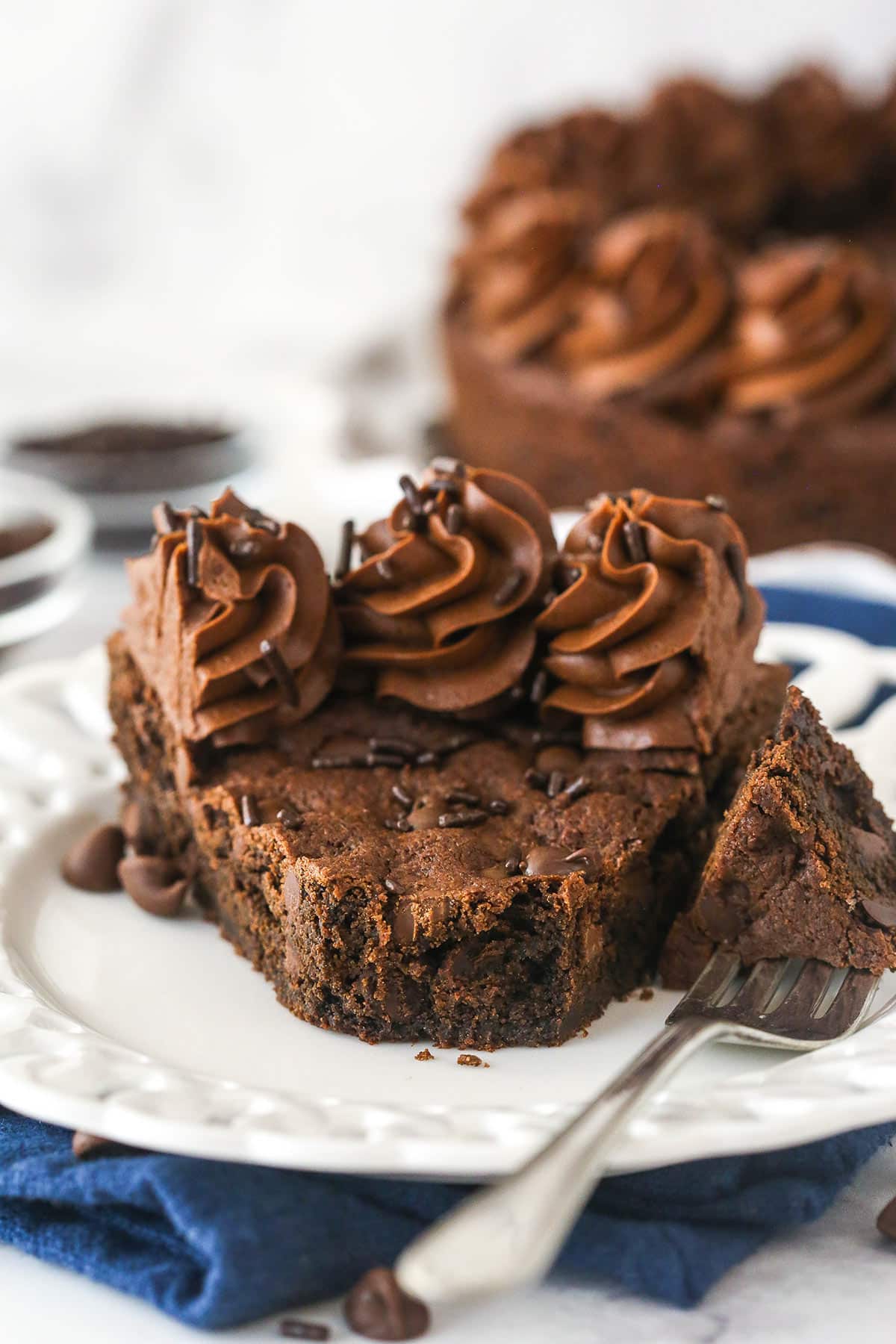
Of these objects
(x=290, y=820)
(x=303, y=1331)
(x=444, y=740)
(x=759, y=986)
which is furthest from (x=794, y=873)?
(x=303, y=1331)

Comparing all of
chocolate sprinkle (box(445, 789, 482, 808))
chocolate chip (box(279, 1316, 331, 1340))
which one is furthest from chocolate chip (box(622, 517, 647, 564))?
chocolate chip (box(279, 1316, 331, 1340))

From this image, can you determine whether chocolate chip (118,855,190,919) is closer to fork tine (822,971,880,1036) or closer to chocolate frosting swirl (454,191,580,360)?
fork tine (822,971,880,1036)

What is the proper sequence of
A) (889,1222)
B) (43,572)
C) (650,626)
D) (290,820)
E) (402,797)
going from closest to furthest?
(889,1222) → (290,820) → (402,797) → (650,626) → (43,572)

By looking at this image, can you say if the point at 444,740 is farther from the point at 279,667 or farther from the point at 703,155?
the point at 703,155

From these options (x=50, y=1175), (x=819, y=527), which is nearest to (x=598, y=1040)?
(x=50, y=1175)

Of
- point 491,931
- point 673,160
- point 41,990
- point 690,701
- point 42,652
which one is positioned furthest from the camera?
point 673,160

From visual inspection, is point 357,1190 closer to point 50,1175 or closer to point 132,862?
point 50,1175
